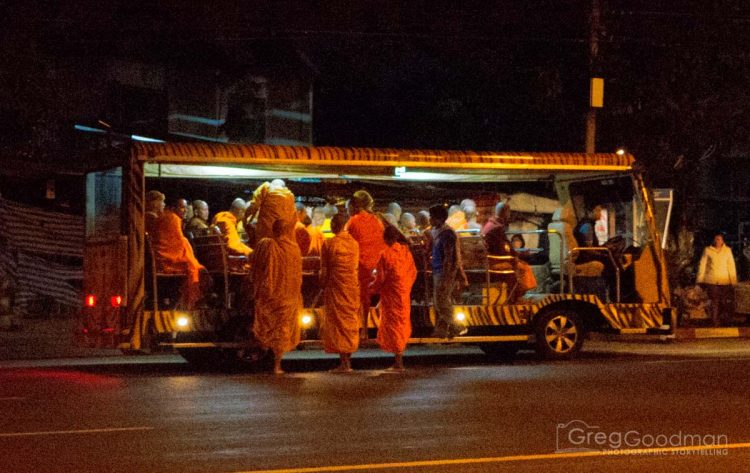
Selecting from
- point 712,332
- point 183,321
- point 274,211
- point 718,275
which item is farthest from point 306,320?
point 718,275

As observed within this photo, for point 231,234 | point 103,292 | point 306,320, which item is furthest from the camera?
point 231,234

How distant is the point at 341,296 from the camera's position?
1268 centimetres

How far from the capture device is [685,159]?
2269 centimetres

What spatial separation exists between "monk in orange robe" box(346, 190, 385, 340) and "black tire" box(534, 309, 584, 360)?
2370 mm

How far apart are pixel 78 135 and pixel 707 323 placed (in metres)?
13.5

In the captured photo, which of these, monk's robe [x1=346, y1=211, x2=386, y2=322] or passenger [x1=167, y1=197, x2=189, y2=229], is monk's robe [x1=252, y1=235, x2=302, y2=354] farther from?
passenger [x1=167, y1=197, x2=189, y2=229]

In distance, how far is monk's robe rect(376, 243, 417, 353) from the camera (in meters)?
12.8

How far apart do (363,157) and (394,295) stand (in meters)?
1.78

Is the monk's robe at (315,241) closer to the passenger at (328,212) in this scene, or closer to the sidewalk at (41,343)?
the passenger at (328,212)


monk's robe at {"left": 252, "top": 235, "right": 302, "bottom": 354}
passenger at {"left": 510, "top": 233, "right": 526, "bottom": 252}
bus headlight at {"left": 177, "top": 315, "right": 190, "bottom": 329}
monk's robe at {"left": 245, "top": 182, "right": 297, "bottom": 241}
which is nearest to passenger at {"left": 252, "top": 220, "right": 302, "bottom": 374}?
monk's robe at {"left": 252, "top": 235, "right": 302, "bottom": 354}

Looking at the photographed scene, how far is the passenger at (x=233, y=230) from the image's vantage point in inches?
541

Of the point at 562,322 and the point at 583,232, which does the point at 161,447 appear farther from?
the point at 583,232

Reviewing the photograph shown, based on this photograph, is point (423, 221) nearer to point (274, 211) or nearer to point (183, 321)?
point (274, 211)

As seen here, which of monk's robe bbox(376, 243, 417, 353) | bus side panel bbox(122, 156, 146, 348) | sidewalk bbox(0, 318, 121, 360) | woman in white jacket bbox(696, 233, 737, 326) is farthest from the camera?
woman in white jacket bbox(696, 233, 737, 326)
